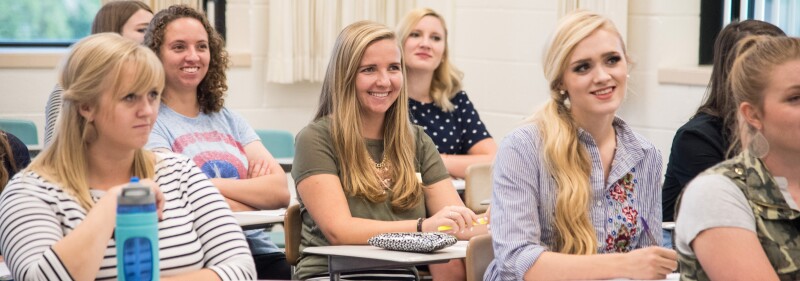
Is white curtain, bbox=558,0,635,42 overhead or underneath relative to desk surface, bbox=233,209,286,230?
overhead

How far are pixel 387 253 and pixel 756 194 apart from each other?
3.32ft

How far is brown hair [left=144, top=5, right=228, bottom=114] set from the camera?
3.71 m

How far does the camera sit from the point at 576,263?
2.47m

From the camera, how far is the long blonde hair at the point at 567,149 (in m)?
2.60

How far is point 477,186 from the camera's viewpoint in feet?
13.0

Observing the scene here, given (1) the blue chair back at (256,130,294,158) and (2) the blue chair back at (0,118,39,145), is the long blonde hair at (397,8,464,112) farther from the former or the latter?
(2) the blue chair back at (0,118,39,145)

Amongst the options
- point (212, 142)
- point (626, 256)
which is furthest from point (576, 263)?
point (212, 142)

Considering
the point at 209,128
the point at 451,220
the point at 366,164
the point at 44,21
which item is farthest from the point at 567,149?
the point at 44,21

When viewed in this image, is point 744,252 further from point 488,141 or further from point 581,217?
point 488,141

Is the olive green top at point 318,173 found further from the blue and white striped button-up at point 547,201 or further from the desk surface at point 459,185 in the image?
the desk surface at point 459,185

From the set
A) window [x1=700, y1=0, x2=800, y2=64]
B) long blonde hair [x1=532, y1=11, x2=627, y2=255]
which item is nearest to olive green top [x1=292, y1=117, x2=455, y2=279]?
long blonde hair [x1=532, y1=11, x2=627, y2=255]

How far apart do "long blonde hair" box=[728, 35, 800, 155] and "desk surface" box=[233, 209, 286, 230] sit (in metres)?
1.50

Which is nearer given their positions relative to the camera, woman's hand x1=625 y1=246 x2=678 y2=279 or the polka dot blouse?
woman's hand x1=625 y1=246 x2=678 y2=279

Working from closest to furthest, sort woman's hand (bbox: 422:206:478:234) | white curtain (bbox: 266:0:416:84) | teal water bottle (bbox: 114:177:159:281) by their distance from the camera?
teal water bottle (bbox: 114:177:159:281) < woman's hand (bbox: 422:206:478:234) < white curtain (bbox: 266:0:416:84)
